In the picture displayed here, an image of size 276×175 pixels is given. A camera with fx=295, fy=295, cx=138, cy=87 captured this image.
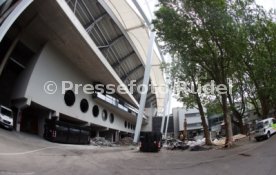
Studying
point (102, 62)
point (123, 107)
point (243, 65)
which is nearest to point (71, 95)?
point (102, 62)

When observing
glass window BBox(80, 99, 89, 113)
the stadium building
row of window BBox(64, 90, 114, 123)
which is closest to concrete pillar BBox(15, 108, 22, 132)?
the stadium building

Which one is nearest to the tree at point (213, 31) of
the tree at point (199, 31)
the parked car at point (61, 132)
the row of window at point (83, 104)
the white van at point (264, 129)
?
the tree at point (199, 31)

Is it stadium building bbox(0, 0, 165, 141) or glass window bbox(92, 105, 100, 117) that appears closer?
stadium building bbox(0, 0, 165, 141)

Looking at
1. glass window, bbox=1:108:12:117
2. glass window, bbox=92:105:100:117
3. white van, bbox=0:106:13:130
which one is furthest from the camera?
glass window, bbox=92:105:100:117

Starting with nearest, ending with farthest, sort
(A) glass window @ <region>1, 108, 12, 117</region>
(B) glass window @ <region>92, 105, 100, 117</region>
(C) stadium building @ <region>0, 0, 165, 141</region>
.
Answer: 1. (A) glass window @ <region>1, 108, 12, 117</region>
2. (C) stadium building @ <region>0, 0, 165, 141</region>
3. (B) glass window @ <region>92, 105, 100, 117</region>

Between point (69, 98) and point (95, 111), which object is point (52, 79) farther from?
point (95, 111)

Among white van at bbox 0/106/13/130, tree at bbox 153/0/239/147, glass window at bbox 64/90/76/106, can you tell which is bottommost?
white van at bbox 0/106/13/130

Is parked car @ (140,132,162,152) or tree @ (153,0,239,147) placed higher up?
tree @ (153,0,239,147)

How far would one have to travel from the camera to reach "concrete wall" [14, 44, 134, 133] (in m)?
27.7

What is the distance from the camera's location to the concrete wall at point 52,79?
27719 mm

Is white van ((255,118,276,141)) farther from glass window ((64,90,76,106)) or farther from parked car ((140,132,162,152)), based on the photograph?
glass window ((64,90,76,106))

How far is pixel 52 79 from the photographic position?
30594 mm

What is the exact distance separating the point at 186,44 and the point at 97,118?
77.6 ft

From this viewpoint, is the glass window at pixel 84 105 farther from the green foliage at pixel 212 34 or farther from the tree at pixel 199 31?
the tree at pixel 199 31
